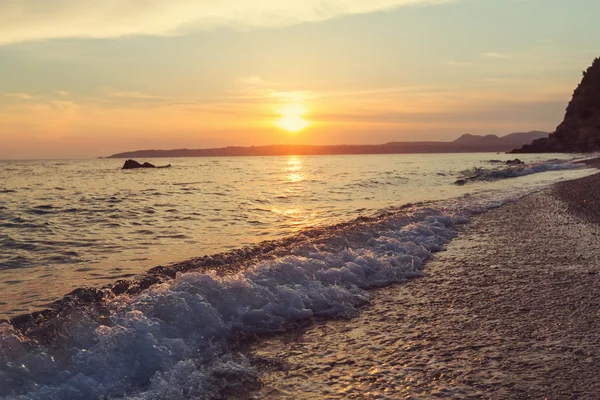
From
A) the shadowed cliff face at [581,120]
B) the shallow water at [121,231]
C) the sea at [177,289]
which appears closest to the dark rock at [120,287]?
the sea at [177,289]

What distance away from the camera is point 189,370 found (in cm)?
468

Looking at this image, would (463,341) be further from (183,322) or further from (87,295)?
(87,295)

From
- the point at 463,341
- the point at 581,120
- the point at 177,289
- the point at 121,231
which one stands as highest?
the point at 581,120

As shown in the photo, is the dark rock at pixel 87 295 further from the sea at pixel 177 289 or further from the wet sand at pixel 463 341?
the wet sand at pixel 463 341

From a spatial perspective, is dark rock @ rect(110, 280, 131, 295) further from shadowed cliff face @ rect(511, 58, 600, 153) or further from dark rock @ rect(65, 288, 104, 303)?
shadowed cliff face @ rect(511, 58, 600, 153)

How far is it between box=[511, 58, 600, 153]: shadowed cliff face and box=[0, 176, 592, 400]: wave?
10488 cm

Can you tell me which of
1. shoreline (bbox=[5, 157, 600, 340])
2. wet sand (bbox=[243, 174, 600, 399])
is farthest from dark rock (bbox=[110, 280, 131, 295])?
wet sand (bbox=[243, 174, 600, 399])

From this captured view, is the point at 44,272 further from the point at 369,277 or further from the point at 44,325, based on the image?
the point at 369,277

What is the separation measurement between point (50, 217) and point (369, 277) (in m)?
15.4

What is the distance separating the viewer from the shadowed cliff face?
100062 millimetres

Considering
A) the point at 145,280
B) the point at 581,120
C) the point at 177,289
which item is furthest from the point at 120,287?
the point at 581,120

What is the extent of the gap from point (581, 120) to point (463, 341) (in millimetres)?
120269

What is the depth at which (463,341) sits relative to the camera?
16.6ft

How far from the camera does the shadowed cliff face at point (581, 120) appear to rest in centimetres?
10006
